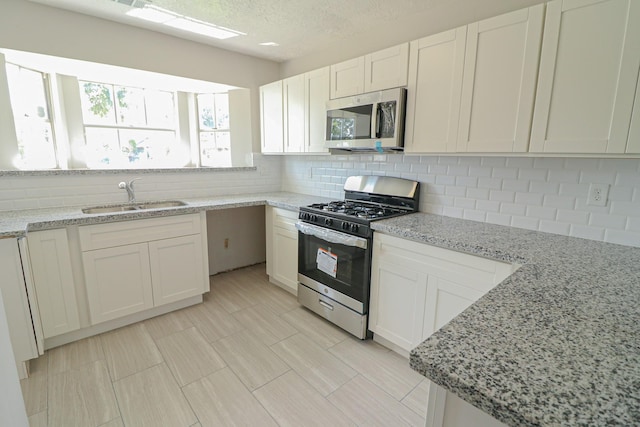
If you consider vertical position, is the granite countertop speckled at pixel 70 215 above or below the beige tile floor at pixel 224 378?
above

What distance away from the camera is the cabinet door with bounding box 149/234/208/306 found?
8.38ft

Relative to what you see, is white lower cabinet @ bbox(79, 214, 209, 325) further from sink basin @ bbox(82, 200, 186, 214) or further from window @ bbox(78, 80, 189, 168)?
window @ bbox(78, 80, 189, 168)

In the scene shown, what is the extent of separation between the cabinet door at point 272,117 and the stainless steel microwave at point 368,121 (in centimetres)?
81

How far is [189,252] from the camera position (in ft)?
8.95

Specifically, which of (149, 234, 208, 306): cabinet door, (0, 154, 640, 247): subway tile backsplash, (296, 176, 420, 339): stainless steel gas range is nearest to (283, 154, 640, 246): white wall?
(0, 154, 640, 247): subway tile backsplash

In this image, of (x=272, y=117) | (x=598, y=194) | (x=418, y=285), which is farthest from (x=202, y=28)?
(x=598, y=194)

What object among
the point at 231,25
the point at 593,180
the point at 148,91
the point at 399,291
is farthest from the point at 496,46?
the point at 148,91

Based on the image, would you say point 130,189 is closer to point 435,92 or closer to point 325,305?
point 325,305

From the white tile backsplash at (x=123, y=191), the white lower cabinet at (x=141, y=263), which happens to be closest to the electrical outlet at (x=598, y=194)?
the white tile backsplash at (x=123, y=191)

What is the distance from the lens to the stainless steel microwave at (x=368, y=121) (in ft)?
7.19

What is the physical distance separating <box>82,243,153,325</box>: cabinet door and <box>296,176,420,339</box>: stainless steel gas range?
1.30 m

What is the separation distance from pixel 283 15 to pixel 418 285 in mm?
2282

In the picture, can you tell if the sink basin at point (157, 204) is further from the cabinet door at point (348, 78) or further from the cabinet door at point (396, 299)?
the cabinet door at point (396, 299)

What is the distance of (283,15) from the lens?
240 centimetres
